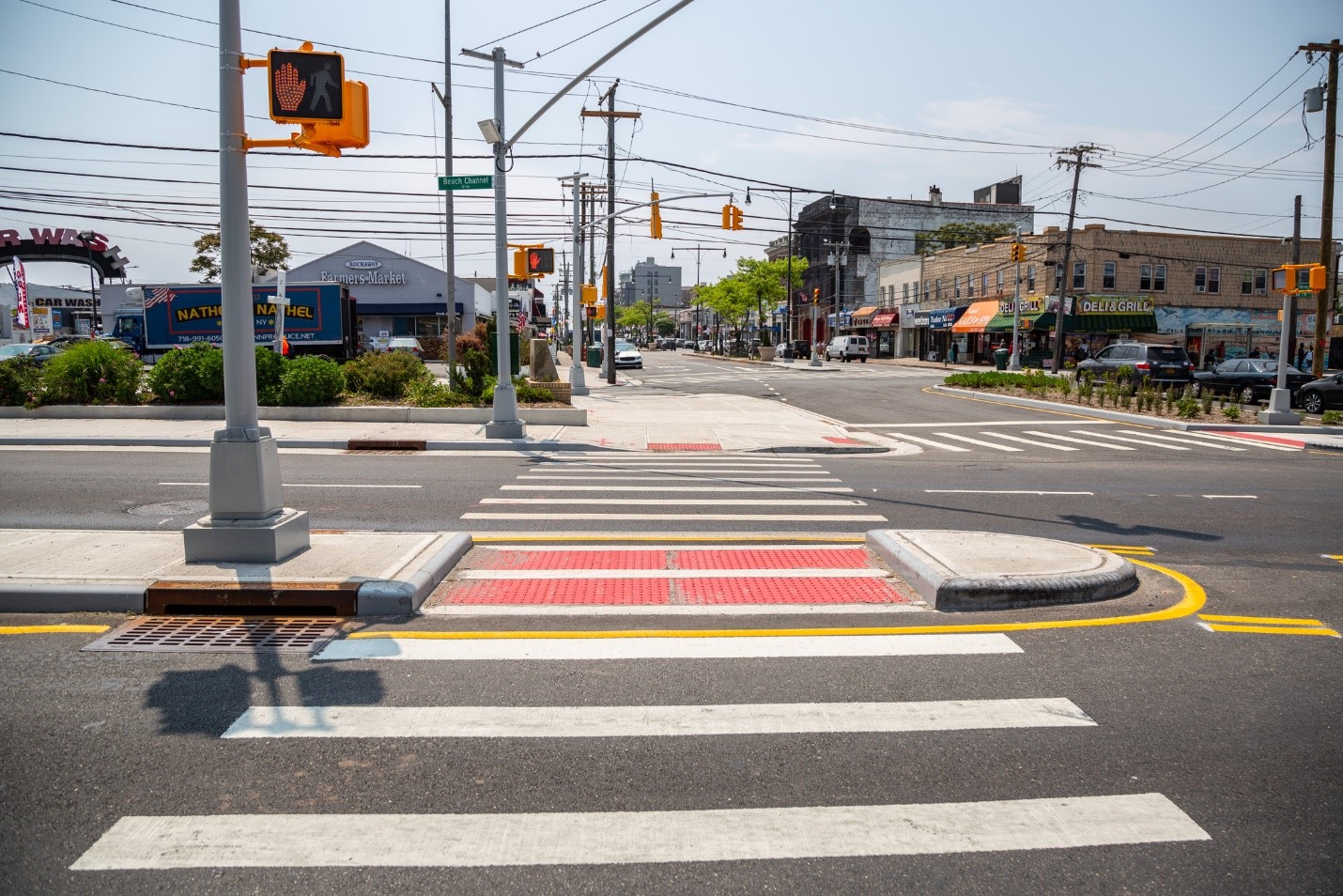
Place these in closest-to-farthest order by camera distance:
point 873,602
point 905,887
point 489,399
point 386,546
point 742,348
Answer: point 905,887
point 873,602
point 386,546
point 489,399
point 742,348

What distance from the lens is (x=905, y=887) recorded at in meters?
3.36

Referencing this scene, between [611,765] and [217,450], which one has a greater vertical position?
[217,450]

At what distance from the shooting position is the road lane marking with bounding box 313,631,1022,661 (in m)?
5.76

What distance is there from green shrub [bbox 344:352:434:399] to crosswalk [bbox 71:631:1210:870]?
18.9 metres

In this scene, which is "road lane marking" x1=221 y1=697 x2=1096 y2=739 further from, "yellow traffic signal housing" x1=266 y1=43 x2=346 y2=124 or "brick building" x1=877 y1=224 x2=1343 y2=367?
"brick building" x1=877 y1=224 x2=1343 y2=367

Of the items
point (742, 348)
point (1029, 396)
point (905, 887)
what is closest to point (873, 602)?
point (905, 887)

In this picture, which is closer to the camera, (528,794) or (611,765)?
(528,794)

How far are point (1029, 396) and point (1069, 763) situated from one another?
97.4ft

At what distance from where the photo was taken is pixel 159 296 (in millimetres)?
33375

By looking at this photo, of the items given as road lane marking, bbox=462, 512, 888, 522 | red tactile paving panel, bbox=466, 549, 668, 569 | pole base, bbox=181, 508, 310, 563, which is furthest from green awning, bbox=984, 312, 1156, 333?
pole base, bbox=181, 508, 310, 563

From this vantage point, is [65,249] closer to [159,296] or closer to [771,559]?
[159,296]

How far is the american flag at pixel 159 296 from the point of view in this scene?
33312mm

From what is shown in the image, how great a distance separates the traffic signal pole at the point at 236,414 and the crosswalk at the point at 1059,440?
14.7 metres

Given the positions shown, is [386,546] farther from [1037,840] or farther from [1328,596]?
[1328,596]
